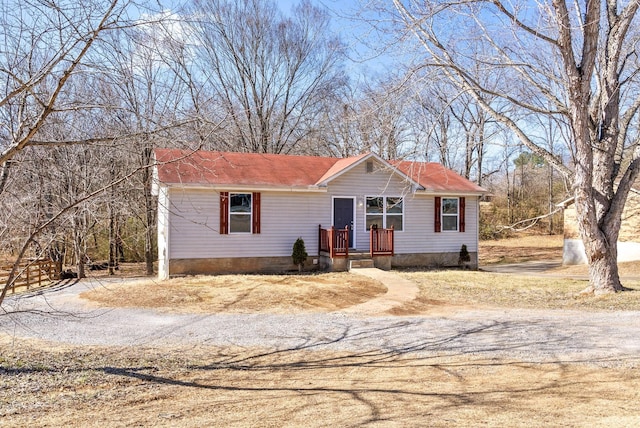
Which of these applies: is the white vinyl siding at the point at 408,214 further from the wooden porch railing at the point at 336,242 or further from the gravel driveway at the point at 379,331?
the gravel driveway at the point at 379,331

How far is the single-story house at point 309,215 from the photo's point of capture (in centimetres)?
1511

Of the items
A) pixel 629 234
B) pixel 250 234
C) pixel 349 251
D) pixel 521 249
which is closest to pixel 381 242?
pixel 349 251

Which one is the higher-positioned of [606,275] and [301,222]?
[301,222]

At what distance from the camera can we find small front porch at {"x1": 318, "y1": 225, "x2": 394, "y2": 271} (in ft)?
52.1

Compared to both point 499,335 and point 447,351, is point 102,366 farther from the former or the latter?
point 499,335

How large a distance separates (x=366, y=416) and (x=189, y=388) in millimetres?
2139

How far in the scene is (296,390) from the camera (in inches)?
209

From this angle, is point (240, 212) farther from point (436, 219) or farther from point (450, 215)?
point (450, 215)

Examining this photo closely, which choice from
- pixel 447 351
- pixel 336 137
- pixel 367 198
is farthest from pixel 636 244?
pixel 447 351

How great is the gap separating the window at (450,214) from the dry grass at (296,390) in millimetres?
12364

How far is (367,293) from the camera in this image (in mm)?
12117

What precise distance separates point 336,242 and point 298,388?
10705 mm

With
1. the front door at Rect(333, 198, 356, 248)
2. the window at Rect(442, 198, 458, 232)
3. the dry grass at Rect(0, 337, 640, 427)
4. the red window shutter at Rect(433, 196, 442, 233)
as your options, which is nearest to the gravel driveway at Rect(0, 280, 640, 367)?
the dry grass at Rect(0, 337, 640, 427)

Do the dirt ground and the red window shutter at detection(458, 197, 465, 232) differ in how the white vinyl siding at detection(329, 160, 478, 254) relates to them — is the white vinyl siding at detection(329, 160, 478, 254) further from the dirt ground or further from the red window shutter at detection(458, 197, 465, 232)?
the dirt ground
